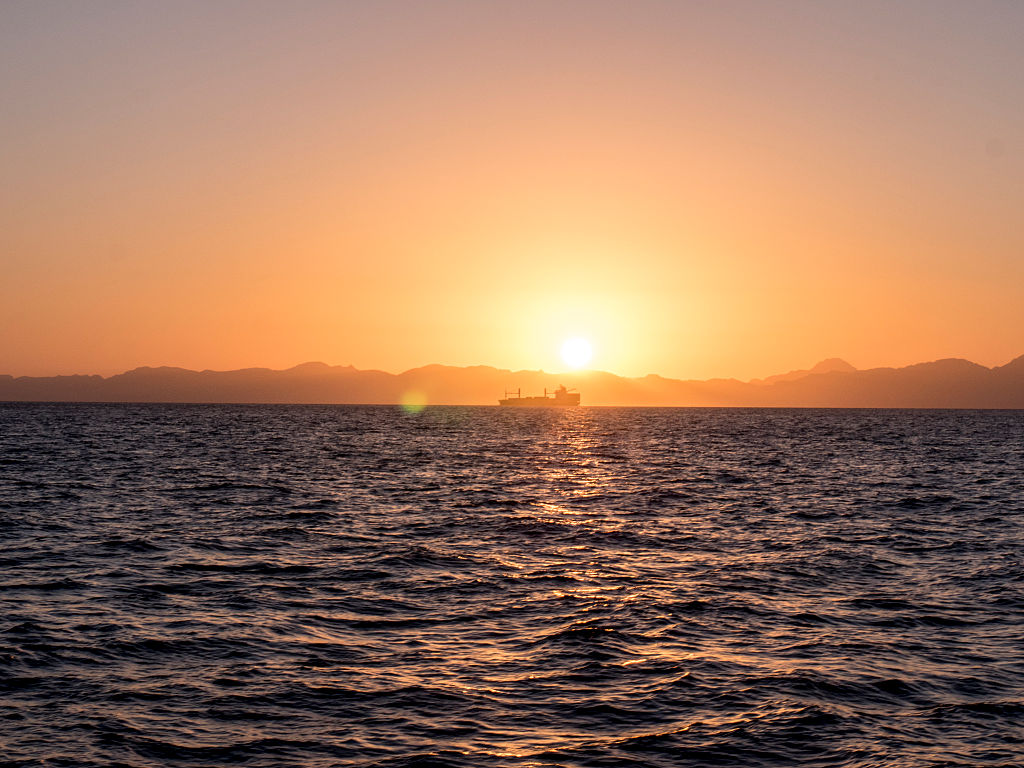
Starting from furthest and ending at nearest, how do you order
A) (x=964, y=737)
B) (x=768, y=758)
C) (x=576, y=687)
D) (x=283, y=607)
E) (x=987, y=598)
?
1. (x=987, y=598)
2. (x=283, y=607)
3. (x=576, y=687)
4. (x=964, y=737)
5. (x=768, y=758)

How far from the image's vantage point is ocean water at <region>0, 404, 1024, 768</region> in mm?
11555

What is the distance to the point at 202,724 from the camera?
1190 centimetres

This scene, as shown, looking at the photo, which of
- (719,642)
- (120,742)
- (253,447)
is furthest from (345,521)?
(253,447)

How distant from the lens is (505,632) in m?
17.0

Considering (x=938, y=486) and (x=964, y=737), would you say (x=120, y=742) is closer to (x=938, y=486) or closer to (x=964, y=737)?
(x=964, y=737)

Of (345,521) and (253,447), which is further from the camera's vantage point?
(253,447)

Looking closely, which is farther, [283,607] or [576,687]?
[283,607]

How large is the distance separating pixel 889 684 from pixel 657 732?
14.8 feet

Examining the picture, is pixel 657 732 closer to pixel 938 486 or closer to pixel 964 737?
pixel 964 737

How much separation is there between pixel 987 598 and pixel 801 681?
903 cm

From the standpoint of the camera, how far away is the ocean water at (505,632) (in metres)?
11.6

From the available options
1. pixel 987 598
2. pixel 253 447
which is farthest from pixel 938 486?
pixel 253 447

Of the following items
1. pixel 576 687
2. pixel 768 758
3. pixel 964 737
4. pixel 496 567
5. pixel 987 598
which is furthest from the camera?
pixel 496 567

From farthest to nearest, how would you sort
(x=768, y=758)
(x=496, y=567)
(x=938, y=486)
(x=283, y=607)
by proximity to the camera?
(x=938, y=486) < (x=496, y=567) < (x=283, y=607) < (x=768, y=758)
